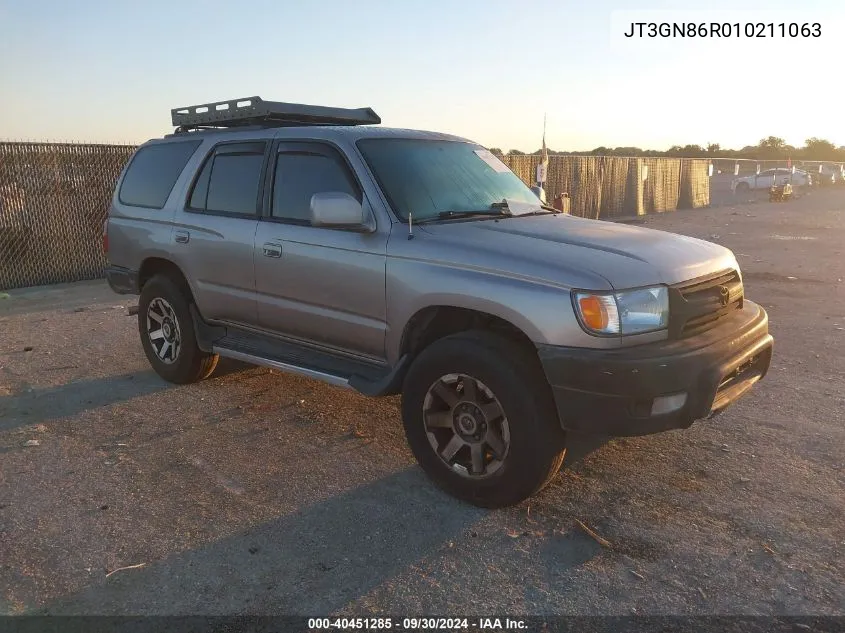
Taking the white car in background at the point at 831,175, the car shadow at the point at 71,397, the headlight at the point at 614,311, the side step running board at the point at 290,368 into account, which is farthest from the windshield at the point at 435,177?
the white car in background at the point at 831,175

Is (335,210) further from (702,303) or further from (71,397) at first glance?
(71,397)

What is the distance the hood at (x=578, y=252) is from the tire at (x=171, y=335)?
2.42 m

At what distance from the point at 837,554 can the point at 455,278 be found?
2203 mm

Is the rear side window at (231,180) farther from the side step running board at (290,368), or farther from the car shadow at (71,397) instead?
the car shadow at (71,397)

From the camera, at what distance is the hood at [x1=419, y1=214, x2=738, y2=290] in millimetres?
3244

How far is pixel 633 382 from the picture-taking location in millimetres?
3088

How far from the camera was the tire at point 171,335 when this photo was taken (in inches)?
210

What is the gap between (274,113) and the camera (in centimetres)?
504

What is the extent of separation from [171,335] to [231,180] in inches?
57.4

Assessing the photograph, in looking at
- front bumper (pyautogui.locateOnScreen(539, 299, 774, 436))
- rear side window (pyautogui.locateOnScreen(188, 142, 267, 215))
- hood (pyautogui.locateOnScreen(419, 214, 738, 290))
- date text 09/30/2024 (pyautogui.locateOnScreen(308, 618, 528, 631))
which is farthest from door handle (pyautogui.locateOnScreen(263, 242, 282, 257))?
date text 09/30/2024 (pyautogui.locateOnScreen(308, 618, 528, 631))

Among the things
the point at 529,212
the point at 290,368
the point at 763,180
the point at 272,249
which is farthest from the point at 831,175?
the point at 290,368

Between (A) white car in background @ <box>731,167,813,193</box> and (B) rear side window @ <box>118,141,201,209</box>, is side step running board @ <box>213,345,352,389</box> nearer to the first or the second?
(B) rear side window @ <box>118,141,201,209</box>

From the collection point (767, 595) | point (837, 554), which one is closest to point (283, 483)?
point (767, 595)

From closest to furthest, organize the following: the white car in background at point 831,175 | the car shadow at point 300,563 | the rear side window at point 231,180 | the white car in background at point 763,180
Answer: the car shadow at point 300,563
the rear side window at point 231,180
the white car in background at point 763,180
the white car in background at point 831,175
